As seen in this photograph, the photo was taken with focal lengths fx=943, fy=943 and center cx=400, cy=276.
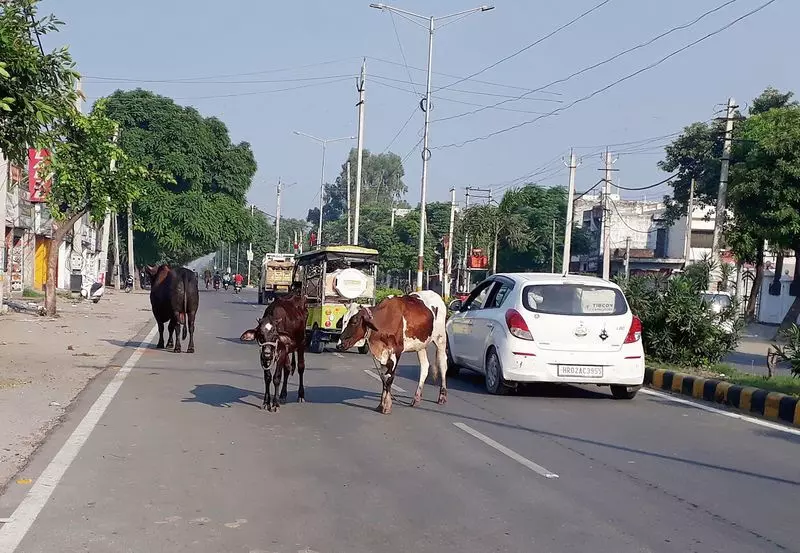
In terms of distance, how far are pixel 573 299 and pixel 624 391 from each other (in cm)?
151

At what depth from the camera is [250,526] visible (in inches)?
239

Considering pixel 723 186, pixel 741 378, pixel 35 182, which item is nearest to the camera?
pixel 741 378

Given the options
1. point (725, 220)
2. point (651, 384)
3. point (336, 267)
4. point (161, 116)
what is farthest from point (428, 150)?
point (161, 116)

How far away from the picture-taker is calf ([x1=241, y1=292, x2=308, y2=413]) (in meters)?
10.9

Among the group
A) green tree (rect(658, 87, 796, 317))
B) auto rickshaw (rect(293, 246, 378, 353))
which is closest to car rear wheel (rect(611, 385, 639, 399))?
auto rickshaw (rect(293, 246, 378, 353))

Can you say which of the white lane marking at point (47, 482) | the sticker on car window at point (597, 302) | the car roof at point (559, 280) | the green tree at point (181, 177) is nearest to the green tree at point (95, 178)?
the white lane marking at point (47, 482)

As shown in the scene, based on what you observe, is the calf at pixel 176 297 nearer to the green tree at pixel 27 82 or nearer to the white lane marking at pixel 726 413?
the green tree at pixel 27 82

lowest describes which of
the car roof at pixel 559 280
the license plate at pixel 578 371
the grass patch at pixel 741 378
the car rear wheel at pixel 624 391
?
the car rear wheel at pixel 624 391

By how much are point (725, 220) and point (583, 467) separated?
95.5ft

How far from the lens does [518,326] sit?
12.6 m

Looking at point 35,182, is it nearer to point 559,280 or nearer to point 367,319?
point 559,280

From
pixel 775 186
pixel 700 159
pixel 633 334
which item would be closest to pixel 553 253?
pixel 700 159

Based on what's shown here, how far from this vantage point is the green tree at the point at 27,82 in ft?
36.4

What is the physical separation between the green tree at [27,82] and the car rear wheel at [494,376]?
6513 millimetres
